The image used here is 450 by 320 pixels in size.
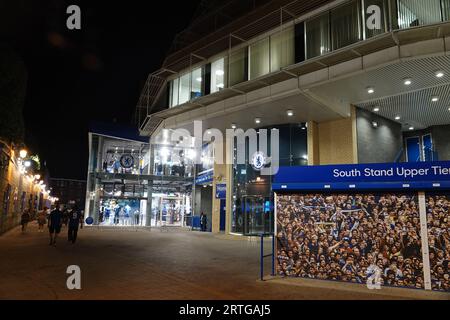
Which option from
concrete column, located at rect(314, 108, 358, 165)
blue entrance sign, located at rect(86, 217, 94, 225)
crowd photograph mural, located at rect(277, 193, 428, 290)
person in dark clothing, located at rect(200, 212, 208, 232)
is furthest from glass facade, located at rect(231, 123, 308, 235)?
blue entrance sign, located at rect(86, 217, 94, 225)

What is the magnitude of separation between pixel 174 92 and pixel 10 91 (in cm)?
860

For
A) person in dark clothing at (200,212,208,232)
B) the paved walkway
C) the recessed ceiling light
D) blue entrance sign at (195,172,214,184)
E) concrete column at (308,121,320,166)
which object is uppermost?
the recessed ceiling light

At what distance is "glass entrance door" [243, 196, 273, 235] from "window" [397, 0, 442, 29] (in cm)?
→ 1036

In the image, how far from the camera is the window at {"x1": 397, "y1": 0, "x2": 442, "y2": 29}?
1159 cm

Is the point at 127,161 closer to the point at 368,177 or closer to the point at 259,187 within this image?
the point at 259,187

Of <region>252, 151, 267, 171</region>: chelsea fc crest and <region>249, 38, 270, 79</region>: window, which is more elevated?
<region>249, 38, 270, 79</region>: window

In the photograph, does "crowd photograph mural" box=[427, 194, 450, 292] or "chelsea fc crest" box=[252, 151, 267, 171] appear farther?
"chelsea fc crest" box=[252, 151, 267, 171]

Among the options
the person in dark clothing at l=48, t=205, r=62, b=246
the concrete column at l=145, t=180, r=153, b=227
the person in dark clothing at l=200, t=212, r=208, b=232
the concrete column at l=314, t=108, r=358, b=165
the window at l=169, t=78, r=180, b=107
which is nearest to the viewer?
the person in dark clothing at l=48, t=205, r=62, b=246

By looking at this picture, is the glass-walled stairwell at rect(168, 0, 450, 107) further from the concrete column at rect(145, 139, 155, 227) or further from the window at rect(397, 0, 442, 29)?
the concrete column at rect(145, 139, 155, 227)

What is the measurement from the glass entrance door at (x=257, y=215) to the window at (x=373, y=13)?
959cm

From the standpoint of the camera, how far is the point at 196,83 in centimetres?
1953

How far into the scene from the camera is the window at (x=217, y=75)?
17844mm
